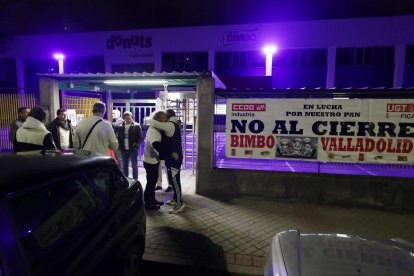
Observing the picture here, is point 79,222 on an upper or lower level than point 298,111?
lower

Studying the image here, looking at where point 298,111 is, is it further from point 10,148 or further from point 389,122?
point 10,148

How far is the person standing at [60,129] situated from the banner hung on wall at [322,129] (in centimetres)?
343

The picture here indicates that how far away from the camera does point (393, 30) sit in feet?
67.2

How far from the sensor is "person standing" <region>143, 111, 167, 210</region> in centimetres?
546

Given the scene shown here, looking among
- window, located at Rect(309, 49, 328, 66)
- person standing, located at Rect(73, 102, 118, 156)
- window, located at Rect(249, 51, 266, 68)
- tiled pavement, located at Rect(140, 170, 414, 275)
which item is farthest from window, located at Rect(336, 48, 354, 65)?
person standing, located at Rect(73, 102, 118, 156)

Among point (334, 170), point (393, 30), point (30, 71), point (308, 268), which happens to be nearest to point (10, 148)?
point (334, 170)

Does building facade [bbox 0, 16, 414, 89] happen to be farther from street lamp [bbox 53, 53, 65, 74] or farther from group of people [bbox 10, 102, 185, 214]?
group of people [bbox 10, 102, 185, 214]

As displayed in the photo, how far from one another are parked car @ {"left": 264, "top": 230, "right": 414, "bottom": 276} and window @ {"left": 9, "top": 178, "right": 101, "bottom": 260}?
162cm

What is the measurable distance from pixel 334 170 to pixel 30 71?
28954mm

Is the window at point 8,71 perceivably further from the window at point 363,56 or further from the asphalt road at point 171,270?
the asphalt road at point 171,270

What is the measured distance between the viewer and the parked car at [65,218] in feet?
5.84

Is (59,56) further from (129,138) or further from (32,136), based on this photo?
(32,136)

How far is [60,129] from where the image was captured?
20.4 ft

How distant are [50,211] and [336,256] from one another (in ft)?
7.37
